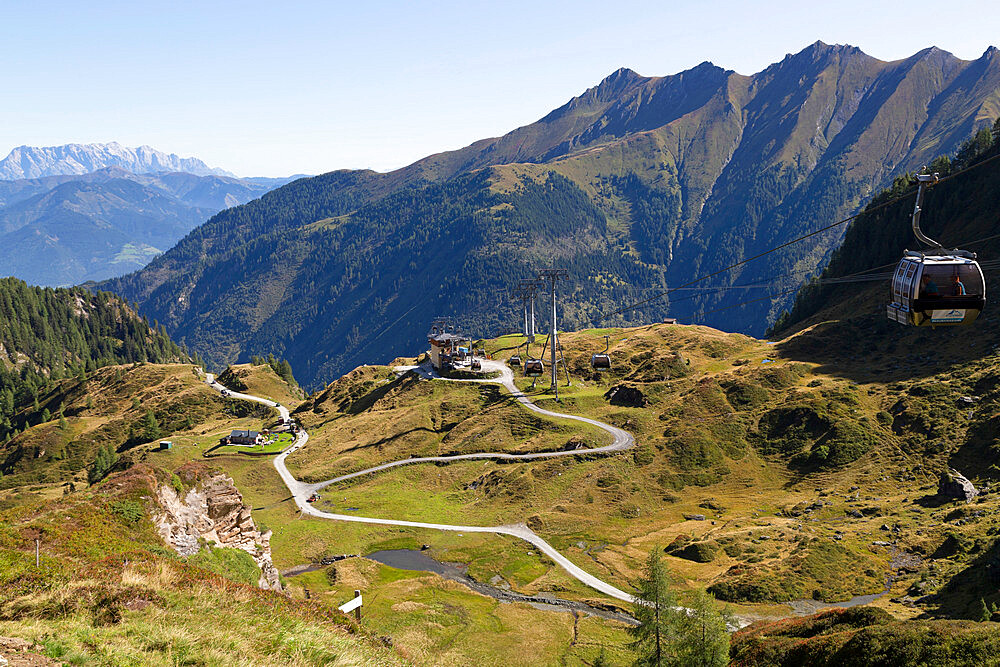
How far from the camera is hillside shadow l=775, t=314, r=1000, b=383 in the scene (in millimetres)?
115875

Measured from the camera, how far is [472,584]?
7919 centimetres

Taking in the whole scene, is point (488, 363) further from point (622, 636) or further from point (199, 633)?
point (199, 633)

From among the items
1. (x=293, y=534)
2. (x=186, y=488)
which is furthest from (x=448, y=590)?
(x=186, y=488)

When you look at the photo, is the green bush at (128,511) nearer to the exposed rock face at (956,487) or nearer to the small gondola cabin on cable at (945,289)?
the small gondola cabin on cable at (945,289)

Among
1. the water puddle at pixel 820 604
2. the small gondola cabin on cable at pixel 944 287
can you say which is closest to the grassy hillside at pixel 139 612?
the small gondola cabin on cable at pixel 944 287

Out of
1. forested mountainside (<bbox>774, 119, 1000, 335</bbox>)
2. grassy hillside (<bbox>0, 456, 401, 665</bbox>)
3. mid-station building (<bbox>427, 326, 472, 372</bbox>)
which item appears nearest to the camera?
grassy hillside (<bbox>0, 456, 401, 665</bbox>)

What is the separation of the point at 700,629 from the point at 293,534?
2777 inches

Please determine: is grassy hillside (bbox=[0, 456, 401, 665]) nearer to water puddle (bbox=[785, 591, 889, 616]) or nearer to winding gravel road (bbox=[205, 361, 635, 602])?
water puddle (bbox=[785, 591, 889, 616])

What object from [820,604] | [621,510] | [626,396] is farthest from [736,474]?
[820,604]

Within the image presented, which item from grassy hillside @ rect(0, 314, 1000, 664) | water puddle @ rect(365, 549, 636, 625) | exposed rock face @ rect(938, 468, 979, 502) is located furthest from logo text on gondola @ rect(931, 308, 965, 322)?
exposed rock face @ rect(938, 468, 979, 502)

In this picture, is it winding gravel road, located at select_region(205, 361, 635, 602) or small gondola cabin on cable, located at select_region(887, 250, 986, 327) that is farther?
winding gravel road, located at select_region(205, 361, 635, 602)

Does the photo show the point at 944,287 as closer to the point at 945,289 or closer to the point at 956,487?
the point at 945,289

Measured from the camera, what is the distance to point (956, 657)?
31.8 m

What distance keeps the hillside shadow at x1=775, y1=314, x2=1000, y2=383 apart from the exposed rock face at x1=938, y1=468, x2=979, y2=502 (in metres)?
36.9
